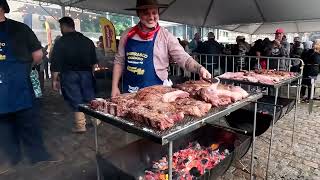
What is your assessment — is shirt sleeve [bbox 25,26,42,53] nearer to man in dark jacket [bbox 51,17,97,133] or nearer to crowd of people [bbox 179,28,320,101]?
man in dark jacket [bbox 51,17,97,133]

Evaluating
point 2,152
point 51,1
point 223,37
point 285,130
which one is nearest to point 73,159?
point 2,152

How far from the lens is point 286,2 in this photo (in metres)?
8.07

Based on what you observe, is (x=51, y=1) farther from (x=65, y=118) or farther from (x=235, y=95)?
(x=235, y=95)

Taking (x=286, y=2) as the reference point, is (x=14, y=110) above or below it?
below

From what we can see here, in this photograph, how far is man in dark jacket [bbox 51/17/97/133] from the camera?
14.7 feet

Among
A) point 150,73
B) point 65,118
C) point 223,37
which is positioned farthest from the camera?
point 223,37

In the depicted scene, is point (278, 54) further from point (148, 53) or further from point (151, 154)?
point (151, 154)

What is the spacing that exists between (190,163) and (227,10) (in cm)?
840

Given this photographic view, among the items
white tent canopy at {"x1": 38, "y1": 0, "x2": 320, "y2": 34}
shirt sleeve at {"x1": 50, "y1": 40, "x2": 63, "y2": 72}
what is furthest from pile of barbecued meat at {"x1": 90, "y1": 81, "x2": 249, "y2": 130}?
white tent canopy at {"x1": 38, "y1": 0, "x2": 320, "y2": 34}

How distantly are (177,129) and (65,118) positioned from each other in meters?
4.81

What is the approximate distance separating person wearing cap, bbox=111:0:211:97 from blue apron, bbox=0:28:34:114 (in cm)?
110

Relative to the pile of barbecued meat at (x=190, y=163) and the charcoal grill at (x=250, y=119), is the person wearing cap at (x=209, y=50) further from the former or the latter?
the pile of barbecued meat at (x=190, y=163)

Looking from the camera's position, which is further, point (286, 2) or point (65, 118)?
point (286, 2)

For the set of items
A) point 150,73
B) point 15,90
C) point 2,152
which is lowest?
point 2,152
